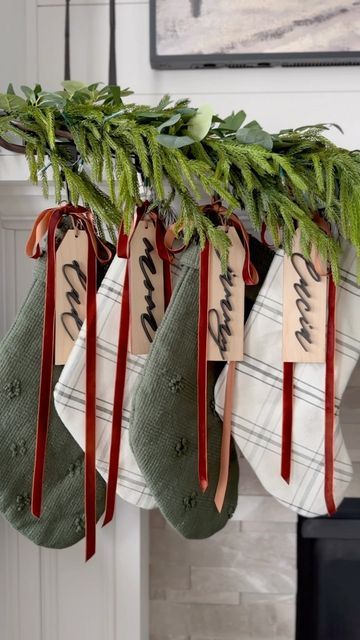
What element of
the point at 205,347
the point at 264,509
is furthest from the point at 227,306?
the point at 264,509

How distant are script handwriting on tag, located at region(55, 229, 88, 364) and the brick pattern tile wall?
444 millimetres

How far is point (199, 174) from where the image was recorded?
95 cm

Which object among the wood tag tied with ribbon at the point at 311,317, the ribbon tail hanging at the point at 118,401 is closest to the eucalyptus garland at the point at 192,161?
the wood tag tied with ribbon at the point at 311,317

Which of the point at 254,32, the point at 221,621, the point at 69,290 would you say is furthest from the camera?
the point at 221,621

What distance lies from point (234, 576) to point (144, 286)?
2.05 feet

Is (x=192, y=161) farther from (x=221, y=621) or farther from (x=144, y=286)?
(x=221, y=621)

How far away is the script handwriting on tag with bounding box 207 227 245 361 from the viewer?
101cm

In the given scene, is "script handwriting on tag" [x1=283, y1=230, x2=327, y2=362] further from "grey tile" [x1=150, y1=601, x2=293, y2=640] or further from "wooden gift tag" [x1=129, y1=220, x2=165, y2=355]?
"grey tile" [x1=150, y1=601, x2=293, y2=640]

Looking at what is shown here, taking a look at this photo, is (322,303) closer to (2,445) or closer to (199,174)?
(199,174)

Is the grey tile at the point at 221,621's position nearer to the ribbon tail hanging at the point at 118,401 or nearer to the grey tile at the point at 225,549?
the grey tile at the point at 225,549

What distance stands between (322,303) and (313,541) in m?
0.57

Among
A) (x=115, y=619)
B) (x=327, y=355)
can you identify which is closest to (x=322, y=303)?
(x=327, y=355)

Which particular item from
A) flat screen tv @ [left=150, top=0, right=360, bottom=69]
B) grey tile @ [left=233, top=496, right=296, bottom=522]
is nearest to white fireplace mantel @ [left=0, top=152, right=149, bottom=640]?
grey tile @ [left=233, top=496, right=296, bottom=522]

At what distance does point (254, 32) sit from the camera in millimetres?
1254
